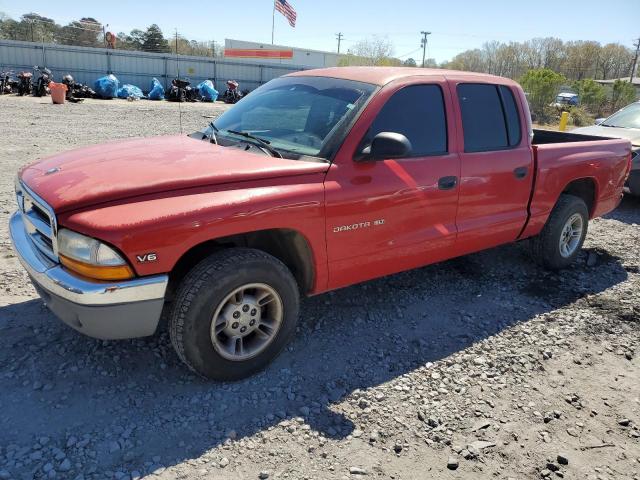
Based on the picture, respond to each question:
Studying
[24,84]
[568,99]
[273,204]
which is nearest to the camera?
[273,204]

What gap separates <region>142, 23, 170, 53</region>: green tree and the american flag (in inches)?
543

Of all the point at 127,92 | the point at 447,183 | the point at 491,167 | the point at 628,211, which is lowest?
the point at 628,211

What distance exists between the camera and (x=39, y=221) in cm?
306

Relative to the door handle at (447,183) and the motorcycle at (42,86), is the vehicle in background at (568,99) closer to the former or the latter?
the motorcycle at (42,86)

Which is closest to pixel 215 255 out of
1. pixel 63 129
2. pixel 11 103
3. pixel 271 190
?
pixel 271 190

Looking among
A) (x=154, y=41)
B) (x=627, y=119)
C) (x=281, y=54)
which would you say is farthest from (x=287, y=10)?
(x=627, y=119)

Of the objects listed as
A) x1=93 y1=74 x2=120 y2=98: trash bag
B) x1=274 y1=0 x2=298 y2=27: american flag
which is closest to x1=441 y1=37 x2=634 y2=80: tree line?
x1=274 y1=0 x2=298 y2=27: american flag

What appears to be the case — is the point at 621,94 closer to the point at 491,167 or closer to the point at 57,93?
the point at 57,93

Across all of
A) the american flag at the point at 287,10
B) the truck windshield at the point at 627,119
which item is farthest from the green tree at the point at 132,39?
the truck windshield at the point at 627,119

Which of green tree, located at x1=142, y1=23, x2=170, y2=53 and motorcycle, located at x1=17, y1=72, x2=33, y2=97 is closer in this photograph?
motorcycle, located at x1=17, y1=72, x2=33, y2=97

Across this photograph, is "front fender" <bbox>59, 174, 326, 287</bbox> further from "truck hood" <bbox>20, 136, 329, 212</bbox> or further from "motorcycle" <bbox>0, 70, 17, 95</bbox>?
"motorcycle" <bbox>0, 70, 17, 95</bbox>

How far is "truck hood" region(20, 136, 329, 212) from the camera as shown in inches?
111

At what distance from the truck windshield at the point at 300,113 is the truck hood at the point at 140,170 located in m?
0.28

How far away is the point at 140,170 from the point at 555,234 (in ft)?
13.1
